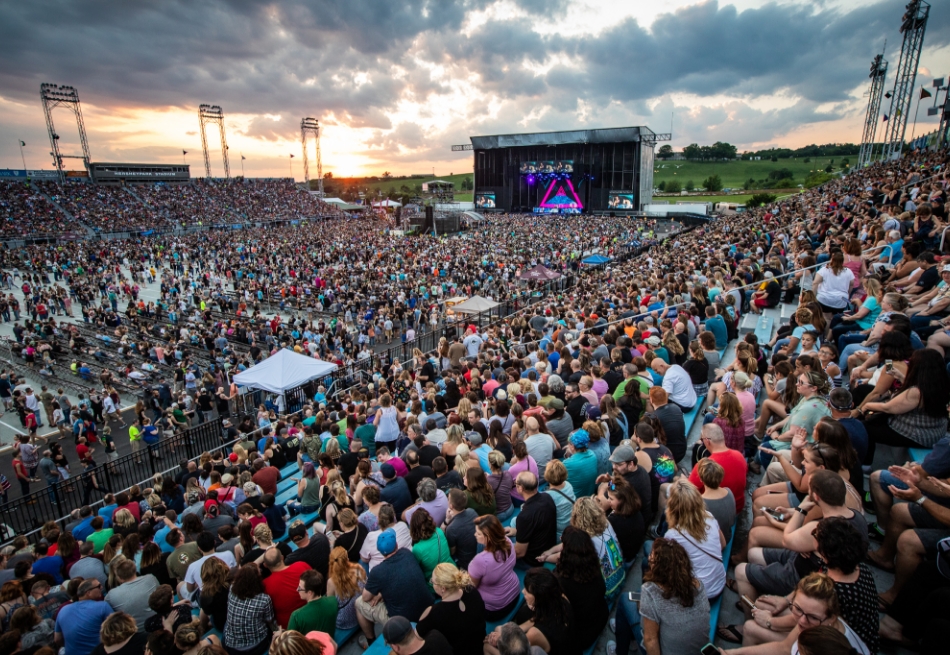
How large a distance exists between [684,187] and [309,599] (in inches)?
4388

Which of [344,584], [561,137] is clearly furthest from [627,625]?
[561,137]

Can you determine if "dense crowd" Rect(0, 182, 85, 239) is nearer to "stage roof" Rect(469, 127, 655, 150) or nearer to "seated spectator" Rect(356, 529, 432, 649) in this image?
"stage roof" Rect(469, 127, 655, 150)

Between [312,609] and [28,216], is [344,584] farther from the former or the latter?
[28,216]

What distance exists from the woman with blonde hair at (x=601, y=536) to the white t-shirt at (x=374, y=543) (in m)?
1.35

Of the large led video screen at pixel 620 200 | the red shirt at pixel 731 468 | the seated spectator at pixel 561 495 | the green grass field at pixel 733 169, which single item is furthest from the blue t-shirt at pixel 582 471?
the green grass field at pixel 733 169

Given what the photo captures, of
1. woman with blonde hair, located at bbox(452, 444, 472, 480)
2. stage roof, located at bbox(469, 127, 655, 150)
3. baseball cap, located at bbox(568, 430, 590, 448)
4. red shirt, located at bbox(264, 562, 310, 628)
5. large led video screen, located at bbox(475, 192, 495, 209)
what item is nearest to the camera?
red shirt, located at bbox(264, 562, 310, 628)

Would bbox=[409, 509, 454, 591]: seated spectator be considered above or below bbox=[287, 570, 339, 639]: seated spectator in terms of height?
above

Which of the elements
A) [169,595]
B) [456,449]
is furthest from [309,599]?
[456,449]

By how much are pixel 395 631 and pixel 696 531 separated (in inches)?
79.2

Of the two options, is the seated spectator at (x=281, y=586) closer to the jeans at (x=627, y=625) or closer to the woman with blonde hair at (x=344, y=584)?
the woman with blonde hair at (x=344, y=584)

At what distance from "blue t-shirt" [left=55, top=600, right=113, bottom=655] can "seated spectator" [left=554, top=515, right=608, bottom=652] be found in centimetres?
418

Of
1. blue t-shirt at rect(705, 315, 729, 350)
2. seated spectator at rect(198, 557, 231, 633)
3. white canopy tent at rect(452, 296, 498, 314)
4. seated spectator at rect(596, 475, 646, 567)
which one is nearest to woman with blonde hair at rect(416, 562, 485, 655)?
seated spectator at rect(596, 475, 646, 567)

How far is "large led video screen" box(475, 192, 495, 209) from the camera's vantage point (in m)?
67.9

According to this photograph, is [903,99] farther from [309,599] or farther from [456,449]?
[309,599]
